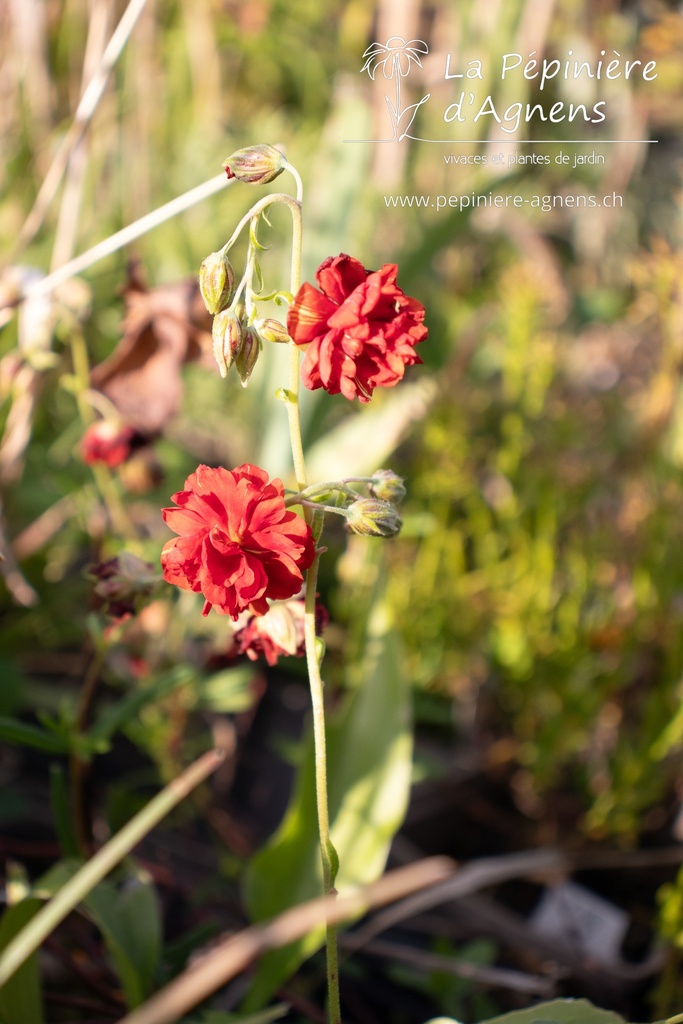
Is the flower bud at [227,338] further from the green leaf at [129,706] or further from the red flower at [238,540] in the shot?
the green leaf at [129,706]

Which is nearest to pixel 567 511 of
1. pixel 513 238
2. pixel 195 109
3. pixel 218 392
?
pixel 218 392

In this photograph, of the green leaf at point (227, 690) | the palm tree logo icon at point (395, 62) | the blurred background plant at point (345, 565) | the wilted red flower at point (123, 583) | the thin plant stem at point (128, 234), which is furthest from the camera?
the palm tree logo icon at point (395, 62)

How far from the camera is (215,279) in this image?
1.16 ft

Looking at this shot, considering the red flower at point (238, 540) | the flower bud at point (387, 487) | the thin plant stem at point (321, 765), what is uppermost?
the flower bud at point (387, 487)

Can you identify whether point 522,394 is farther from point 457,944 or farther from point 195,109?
point 195,109

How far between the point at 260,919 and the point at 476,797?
38cm

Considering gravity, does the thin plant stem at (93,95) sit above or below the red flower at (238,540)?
above

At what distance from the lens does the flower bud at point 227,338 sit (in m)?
0.35

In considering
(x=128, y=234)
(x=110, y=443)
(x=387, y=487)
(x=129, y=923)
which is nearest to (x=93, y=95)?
(x=128, y=234)

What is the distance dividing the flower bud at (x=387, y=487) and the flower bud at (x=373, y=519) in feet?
0.07

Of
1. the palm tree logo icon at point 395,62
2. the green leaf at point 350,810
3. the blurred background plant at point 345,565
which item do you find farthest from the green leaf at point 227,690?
the palm tree logo icon at point 395,62

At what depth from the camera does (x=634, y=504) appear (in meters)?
0.87

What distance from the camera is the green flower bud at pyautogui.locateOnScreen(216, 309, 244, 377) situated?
0.35 meters

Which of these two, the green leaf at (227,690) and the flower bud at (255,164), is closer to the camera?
the flower bud at (255,164)
